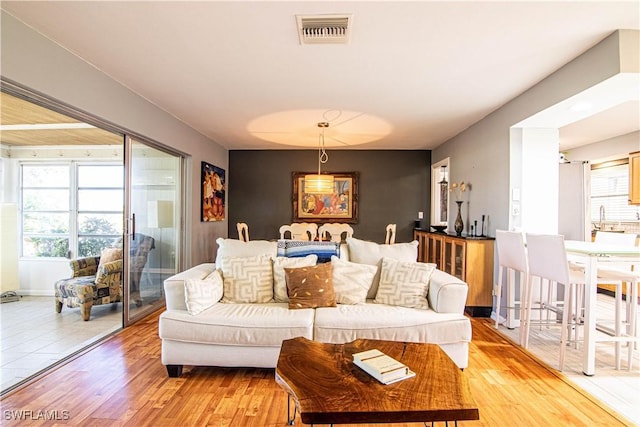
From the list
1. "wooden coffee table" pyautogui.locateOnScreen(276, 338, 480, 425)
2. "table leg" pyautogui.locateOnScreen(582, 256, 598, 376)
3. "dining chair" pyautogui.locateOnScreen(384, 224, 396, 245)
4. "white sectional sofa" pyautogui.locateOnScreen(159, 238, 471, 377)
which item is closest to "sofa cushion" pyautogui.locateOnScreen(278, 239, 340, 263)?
"white sectional sofa" pyautogui.locateOnScreen(159, 238, 471, 377)

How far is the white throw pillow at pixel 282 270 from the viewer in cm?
280

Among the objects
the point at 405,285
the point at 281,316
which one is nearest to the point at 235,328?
the point at 281,316

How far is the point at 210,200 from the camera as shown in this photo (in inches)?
219

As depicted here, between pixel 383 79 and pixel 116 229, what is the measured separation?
424cm

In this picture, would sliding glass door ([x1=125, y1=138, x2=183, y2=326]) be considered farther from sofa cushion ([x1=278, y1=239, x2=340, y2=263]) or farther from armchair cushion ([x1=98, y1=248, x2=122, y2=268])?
sofa cushion ([x1=278, y1=239, x2=340, y2=263])

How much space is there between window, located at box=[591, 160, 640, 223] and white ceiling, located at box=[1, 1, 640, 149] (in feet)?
4.80

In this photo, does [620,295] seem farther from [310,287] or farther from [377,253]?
[310,287]

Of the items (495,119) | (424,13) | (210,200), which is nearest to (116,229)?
(210,200)

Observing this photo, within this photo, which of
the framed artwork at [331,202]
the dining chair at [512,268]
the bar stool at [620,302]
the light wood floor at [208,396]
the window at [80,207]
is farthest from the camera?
the framed artwork at [331,202]

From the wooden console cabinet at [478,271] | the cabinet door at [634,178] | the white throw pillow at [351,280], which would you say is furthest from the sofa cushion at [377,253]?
the cabinet door at [634,178]

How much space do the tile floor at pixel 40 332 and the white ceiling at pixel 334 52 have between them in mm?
2455

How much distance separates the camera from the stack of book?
4.78ft

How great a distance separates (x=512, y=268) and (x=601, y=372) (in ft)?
3.48

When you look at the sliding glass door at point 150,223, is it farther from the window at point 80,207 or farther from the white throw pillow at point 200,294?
the white throw pillow at point 200,294
